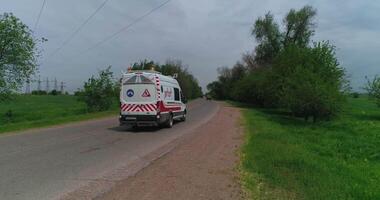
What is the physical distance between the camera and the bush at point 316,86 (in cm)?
3219

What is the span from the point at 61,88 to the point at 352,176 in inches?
5854

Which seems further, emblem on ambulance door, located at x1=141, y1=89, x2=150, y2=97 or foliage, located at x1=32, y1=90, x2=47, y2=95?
foliage, located at x1=32, y1=90, x2=47, y2=95

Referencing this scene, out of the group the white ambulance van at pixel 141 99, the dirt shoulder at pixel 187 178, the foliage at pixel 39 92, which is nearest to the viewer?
the dirt shoulder at pixel 187 178

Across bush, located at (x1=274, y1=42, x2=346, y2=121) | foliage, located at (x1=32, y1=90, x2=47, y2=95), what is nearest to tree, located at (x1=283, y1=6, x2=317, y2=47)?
bush, located at (x1=274, y1=42, x2=346, y2=121)

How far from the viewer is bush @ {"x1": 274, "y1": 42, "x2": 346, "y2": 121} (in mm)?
32188

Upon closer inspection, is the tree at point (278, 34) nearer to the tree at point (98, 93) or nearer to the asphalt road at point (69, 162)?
the tree at point (98, 93)

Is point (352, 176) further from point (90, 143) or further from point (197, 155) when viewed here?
point (90, 143)

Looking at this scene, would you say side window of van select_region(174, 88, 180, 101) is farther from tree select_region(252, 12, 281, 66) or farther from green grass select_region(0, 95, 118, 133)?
tree select_region(252, 12, 281, 66)

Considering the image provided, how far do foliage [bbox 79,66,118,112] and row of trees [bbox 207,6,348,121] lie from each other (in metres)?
16.1

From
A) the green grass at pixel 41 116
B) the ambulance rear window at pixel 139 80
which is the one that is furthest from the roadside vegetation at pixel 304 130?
the green grass at pixel 41 116

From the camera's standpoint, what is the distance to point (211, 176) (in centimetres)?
941

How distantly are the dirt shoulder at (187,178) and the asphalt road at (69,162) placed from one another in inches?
16.2

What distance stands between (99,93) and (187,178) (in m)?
34.3

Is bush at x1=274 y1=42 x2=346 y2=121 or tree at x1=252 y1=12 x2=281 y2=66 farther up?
tree at x1=252 y1=12 x2=281 y2=66
